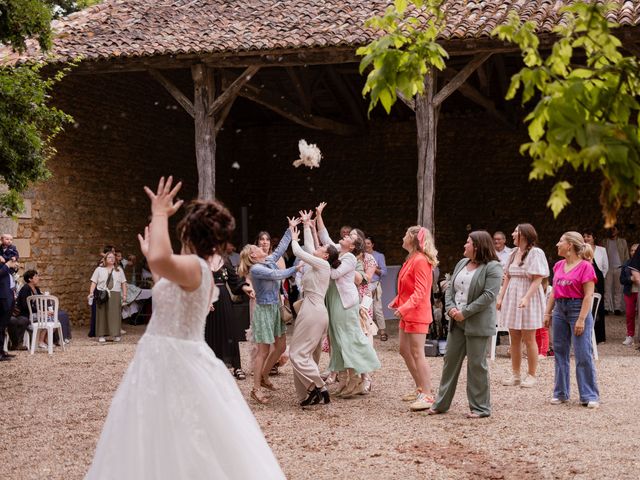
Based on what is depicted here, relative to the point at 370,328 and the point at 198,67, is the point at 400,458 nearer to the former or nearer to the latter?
the point at 370,328

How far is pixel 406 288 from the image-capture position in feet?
24.4

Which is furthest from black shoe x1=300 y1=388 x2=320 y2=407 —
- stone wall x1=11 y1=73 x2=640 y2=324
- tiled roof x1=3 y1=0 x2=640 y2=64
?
stone wall x1=11 y1=73 x2=640 y2=324

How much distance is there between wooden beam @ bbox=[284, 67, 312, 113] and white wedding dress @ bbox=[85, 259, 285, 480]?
44.7 ft

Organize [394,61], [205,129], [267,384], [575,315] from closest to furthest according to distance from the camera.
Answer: [394,61] < [575,315] < [267,384] < [205,129]

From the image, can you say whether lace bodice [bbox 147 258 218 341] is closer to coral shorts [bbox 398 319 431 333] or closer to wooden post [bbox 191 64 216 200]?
coral shorts [bbox 398 319 431 333]

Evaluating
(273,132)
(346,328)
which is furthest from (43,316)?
(273,132)

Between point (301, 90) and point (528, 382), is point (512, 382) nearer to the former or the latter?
point (528, 382)

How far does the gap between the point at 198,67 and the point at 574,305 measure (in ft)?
25.9

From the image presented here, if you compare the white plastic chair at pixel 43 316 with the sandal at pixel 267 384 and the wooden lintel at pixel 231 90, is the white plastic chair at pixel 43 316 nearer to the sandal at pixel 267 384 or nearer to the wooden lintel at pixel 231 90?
the wooden lintel at pixel 231 90

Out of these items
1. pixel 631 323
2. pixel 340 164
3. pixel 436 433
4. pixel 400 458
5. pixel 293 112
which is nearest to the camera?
pixel 400 458

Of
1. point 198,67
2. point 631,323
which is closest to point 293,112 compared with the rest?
point 198,67

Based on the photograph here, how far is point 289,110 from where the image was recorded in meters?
17.4

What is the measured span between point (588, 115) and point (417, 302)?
454cm

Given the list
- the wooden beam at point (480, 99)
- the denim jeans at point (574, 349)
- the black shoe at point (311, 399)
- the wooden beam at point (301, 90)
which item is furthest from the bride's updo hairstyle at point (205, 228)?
the wooden beam at point (301, 90)
